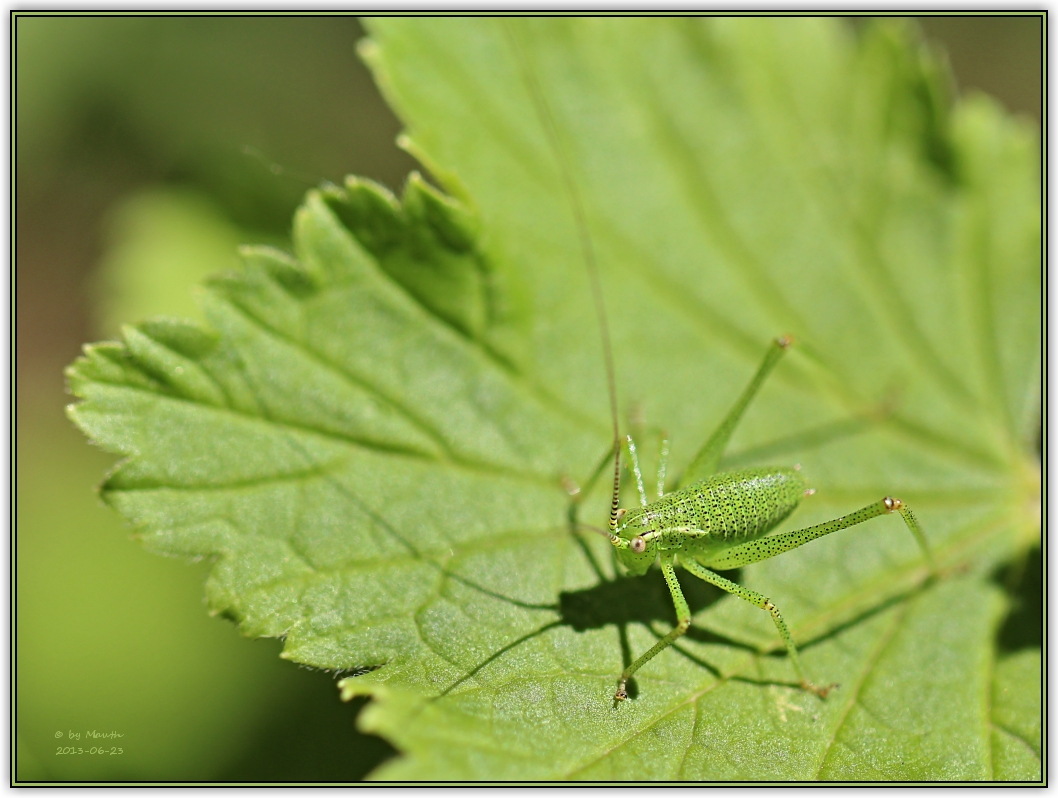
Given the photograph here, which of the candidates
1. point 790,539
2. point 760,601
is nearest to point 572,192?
point 790,539

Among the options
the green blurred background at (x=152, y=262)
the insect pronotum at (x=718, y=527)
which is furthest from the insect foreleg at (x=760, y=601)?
the green blurred background at (x=152, y=262)

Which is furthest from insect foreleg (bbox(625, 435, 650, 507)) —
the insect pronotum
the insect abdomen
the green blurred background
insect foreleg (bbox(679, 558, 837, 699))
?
the green blurred background

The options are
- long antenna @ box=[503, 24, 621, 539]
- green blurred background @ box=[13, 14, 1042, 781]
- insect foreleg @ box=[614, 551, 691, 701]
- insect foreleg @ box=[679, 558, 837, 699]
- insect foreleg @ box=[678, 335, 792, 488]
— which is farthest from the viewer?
→ green blurred background @ box=[13, 14, 1042, 781]

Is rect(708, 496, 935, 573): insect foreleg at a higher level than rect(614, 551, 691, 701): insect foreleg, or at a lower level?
higher

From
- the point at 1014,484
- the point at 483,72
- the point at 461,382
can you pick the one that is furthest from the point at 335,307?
the point at 1014,484

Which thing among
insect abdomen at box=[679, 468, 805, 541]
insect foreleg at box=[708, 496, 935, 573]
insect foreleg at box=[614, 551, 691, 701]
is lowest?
insect foreleg at box=[614, 551, 691, 701]

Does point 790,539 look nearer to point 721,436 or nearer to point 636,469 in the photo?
point 721,436

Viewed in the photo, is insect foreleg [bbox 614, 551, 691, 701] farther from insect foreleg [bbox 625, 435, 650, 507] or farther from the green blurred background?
the green blurred background

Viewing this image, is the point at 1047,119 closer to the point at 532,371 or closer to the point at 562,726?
the point at 532,371
